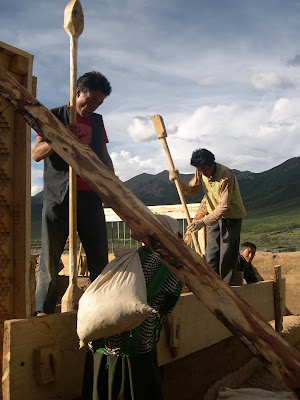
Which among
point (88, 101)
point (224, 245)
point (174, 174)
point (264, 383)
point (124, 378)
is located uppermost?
point (88, 101)

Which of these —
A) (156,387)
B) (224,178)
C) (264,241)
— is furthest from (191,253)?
(264,241)

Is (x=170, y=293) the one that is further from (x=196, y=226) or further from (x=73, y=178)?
(x=196, y=226)

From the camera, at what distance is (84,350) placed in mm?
2830

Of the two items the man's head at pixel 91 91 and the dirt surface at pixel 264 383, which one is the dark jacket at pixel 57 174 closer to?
the man's head at pixel 91 91

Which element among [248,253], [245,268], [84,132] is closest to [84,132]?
[84,132]

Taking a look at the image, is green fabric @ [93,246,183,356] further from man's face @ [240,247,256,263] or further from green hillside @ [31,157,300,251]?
green hillside @ [31,157,300,251]

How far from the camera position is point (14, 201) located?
8.64 ft

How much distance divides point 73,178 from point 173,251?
1144 millimetres

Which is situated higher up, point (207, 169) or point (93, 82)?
point (93, 82)

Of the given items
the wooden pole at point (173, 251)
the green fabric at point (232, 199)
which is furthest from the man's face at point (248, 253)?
the wooden pole at point (173, 251)

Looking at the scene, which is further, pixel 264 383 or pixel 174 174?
pixel 174 174

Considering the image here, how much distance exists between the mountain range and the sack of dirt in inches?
2529

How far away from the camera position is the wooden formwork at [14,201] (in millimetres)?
2588

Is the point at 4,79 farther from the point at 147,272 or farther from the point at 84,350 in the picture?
the point at 84,350
